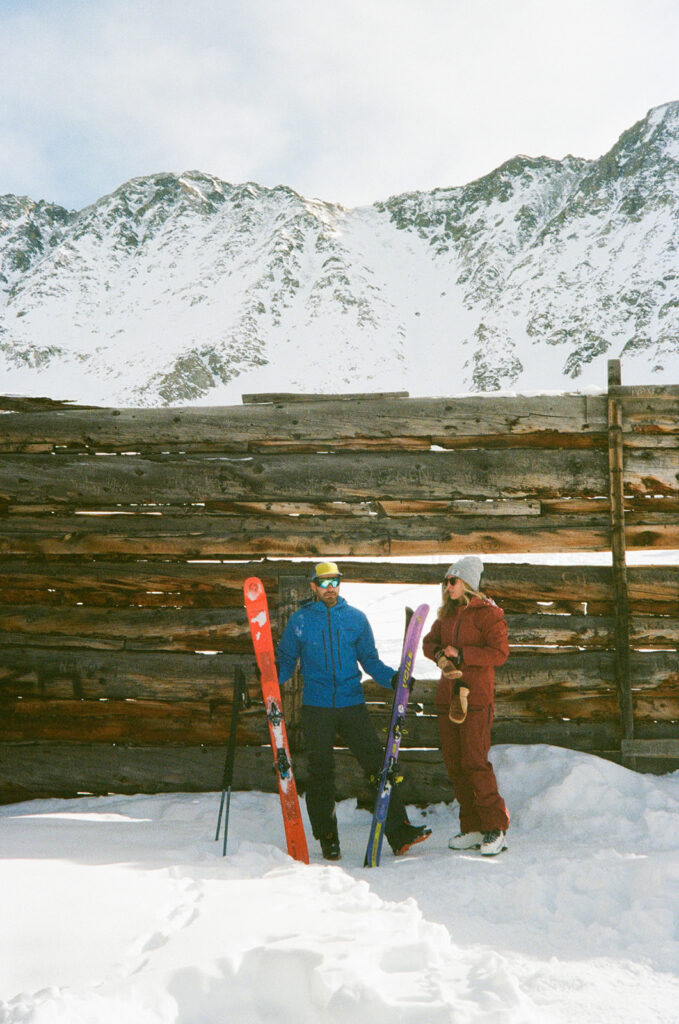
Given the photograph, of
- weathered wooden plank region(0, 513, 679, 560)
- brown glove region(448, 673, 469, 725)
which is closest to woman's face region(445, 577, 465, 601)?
brown glove region(448, 673, 469, 725)

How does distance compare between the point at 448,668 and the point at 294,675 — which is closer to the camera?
the point at 448,668

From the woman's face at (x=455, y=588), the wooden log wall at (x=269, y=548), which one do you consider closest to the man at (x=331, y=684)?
the woman's face at (x=455, y=588)

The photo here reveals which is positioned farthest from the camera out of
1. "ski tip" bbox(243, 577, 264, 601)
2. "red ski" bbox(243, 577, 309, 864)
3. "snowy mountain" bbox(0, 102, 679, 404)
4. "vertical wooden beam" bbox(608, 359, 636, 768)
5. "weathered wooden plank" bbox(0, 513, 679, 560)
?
"snowy mountain" bbox(0, 102, 679, 404)

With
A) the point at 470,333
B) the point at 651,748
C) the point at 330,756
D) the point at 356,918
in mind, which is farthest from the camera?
the point at 470,333

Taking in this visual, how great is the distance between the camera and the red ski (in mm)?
4250

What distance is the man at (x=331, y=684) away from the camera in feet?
14.4

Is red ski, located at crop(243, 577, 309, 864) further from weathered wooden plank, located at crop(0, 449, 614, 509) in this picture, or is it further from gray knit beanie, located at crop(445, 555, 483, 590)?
gray knit beanie, located at crop(445, 555, 483, 590)

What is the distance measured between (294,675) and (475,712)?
1.43m

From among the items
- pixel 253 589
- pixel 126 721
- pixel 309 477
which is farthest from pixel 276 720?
pixel 309 477

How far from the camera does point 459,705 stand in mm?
4309

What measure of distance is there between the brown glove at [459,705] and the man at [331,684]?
0.40 meters

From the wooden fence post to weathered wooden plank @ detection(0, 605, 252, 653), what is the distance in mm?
374

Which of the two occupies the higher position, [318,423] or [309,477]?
[318,423]

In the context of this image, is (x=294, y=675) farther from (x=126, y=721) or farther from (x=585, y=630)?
(x=585, y=630)
